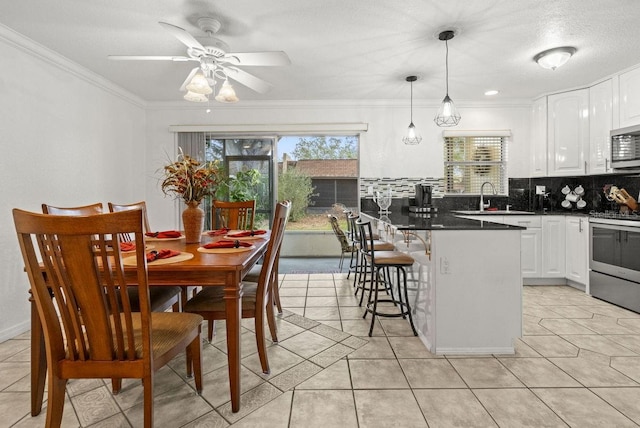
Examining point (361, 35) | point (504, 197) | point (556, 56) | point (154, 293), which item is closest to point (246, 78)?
point (361, 35)

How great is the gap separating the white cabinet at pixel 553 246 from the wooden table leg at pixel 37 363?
4617 millimetres

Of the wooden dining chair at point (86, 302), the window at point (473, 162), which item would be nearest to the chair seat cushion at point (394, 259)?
the wooden dining chair at point (86, 302)

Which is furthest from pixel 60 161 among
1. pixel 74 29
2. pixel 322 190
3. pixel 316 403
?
pixel 322 190

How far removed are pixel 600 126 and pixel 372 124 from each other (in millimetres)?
2591

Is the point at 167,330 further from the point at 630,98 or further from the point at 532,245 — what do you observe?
the point at 630,98

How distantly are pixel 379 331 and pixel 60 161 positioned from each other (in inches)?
130

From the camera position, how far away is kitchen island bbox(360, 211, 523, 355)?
223cm

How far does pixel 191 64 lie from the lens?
3414 millimetres

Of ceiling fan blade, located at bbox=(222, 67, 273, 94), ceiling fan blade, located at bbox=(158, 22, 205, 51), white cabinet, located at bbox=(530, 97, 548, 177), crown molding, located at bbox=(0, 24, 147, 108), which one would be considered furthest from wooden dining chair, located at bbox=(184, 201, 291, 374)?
white cabinet, located at bbox=(530, 97, 548, 177)

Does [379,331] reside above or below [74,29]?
below

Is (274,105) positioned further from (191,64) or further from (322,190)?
(322,190)

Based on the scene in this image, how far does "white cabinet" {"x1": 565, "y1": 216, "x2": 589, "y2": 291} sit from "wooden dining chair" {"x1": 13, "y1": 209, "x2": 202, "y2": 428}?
413 cm

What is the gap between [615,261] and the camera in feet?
10.6

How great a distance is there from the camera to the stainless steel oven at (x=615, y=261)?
303 centimetres
